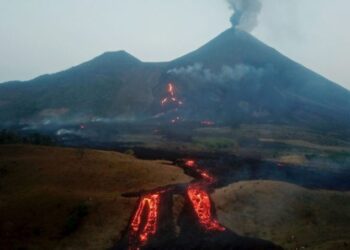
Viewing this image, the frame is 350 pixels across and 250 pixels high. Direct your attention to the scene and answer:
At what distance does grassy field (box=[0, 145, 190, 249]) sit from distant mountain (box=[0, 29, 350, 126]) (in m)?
81.4

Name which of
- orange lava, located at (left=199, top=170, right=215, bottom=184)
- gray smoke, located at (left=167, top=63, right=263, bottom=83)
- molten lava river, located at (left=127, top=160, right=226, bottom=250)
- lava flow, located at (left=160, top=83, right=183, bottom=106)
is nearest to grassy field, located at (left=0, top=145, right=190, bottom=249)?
molten lava river, located at (left=127, top=160, right=226, bottom=250)

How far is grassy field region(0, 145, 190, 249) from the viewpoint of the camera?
3344 centimetres

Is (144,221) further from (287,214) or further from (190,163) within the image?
(190,163)

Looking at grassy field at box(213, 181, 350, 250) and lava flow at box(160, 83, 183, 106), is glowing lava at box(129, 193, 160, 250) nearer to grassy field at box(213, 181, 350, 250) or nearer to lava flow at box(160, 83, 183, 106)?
grassy field at box(213, 181, 350, 250)

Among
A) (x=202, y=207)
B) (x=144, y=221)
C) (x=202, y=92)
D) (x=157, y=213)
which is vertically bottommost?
(x=144, y=221)

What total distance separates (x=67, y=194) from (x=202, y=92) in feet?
367

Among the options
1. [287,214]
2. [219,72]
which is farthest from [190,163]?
[219,72]

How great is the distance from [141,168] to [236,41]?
143013 millimetres

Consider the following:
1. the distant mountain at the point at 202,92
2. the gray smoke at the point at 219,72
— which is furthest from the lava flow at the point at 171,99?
the gray smoke at the point at 219,72

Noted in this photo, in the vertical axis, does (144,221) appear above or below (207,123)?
below

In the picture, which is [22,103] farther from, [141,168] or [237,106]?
[141,168]

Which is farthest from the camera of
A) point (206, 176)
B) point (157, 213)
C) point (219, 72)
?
point (219, 72)

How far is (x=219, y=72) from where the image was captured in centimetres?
16362

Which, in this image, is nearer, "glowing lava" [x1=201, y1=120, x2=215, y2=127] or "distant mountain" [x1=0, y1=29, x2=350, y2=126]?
"glowing lava" [x1=201, y1=120, x2=215, y2=127]
